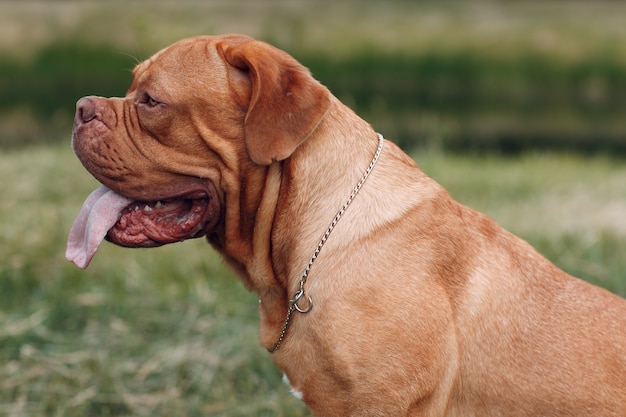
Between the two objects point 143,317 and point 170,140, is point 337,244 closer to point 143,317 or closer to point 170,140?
point 170,140

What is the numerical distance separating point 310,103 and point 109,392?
7.97 feet

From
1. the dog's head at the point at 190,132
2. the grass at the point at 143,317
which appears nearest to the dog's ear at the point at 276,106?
the dog's head at the point at 190,132

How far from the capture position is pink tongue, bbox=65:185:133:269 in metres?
3.44

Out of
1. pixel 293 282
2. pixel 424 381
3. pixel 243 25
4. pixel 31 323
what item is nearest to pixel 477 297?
pixel 424 381

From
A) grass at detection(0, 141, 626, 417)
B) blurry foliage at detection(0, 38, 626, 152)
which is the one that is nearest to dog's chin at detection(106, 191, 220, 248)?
grass at detection(0, 141, 626, 417)

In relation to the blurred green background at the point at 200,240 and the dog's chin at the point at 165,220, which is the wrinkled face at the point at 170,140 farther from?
the blurred green background at the point at 200,240

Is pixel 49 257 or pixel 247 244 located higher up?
pixel 247 244

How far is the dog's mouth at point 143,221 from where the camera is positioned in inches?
137

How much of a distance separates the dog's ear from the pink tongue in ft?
2.22

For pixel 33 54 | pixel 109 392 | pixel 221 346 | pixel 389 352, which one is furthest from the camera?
pixel 33 54

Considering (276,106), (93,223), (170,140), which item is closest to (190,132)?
(170,140)

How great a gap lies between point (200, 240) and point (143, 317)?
1.26 metres

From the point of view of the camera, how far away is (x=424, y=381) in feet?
10.5

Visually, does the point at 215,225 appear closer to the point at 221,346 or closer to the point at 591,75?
the point at 221,346
